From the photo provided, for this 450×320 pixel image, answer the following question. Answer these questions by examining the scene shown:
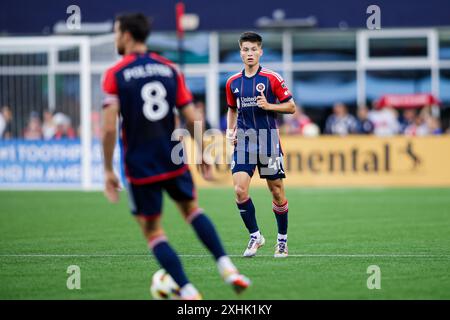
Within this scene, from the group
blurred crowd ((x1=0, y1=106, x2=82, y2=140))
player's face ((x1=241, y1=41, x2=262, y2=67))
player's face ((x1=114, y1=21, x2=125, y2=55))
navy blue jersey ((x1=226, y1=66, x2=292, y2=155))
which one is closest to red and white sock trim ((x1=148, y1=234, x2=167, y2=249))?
player's face ((x1=114, y1=21, x2=125, y2=55))

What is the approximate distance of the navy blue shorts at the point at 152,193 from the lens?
7.52m

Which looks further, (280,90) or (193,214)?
(280,90)

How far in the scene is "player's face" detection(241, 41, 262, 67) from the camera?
35.9 ft

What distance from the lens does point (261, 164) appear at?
36.3 ft

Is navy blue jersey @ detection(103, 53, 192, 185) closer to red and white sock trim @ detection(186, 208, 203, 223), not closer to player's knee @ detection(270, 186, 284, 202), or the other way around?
red and white sock trim @ detection(186, 208, 203, 223)

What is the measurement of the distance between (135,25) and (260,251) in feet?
14.9

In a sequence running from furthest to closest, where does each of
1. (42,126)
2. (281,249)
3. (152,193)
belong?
(42,126) → (281,249) → (152,193)

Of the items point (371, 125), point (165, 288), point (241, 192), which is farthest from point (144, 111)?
point (371, 125)

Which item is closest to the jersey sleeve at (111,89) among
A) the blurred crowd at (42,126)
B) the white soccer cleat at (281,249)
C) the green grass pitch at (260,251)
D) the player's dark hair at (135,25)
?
the player's dark hair at (135,25)

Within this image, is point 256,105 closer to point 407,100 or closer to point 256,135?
point 256,135

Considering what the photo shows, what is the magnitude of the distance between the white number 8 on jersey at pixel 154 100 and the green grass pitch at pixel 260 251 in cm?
161

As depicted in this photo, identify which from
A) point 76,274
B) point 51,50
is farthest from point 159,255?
point 51,50

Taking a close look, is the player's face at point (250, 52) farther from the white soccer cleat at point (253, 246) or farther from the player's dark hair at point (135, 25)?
the player's dark hair at point (135, 25)
